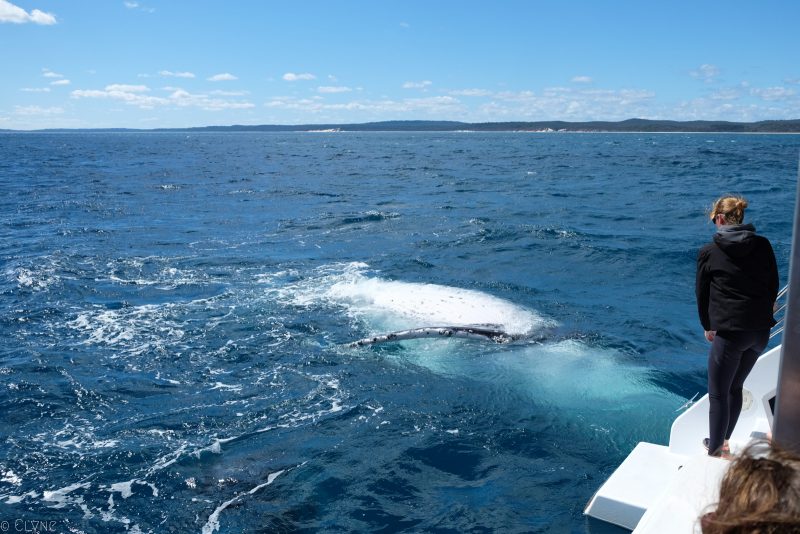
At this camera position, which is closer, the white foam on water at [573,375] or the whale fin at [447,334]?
the white foam on water at [573,375]

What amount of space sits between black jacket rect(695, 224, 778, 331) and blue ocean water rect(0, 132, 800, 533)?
2.80 meters

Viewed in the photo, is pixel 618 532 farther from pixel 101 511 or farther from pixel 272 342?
pixel 272 342

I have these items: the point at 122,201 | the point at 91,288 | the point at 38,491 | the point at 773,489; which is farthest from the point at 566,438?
the point at 122,201

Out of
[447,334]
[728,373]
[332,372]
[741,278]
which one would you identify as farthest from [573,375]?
Result: [741,278]

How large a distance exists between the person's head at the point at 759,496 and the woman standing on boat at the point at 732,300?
4150mm

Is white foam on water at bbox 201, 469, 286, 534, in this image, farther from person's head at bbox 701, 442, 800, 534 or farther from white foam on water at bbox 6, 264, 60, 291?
white foam on water at bbox 6, 264, 60, 291

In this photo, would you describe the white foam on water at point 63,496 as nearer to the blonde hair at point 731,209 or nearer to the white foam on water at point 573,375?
the white foam on water at point 573,375

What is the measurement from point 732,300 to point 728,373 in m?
0.74

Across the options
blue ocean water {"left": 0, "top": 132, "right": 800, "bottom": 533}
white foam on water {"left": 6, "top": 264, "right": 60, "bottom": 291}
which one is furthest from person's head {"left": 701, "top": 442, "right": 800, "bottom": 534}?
white foam on water {"left": 6, "top": 264, "right": 60, "bottom": 291}

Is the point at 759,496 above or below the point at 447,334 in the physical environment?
above

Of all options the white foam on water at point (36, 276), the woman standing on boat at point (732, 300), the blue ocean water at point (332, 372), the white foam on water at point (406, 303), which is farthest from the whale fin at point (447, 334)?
the white foam on water at point (36, 276)

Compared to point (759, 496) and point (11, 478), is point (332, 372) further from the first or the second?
point (759, 496)

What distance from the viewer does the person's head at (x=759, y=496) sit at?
1.79 meters

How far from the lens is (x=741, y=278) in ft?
18.7
